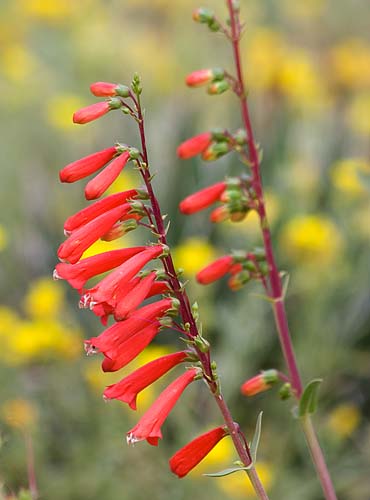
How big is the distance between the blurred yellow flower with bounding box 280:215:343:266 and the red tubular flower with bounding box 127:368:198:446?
2477 mm

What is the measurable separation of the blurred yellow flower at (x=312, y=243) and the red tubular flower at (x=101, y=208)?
2426mm

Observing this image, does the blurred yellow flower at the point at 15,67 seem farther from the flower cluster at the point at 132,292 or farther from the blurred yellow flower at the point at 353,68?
the flower cluster at the point at 132,292

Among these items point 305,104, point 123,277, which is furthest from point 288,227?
point 123,277

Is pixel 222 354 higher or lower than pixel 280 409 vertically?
higher

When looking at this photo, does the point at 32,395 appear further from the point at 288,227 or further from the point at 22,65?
the point at 22,65

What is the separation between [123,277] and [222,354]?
239 cm

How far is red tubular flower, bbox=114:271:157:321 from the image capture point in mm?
1576

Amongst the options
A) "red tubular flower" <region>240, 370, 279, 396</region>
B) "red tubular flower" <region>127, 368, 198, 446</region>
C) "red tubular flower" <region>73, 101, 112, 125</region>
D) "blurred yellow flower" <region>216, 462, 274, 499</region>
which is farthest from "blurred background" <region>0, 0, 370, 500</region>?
"red tubular flower" <region>73, 101, 112, 125</region>

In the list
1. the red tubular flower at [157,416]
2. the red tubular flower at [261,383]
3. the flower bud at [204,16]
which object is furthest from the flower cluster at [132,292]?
the flower bud at [204,16]

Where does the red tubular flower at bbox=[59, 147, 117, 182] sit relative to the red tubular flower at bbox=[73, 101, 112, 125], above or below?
below

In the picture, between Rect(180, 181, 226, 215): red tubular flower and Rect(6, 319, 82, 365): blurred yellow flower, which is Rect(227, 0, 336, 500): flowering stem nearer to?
Rect(180, 181, 226, 215): red tubular flower

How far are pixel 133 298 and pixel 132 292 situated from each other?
19 millimetres

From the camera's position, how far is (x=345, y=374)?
4359mm

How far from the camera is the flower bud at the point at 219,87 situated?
213 centimetres
